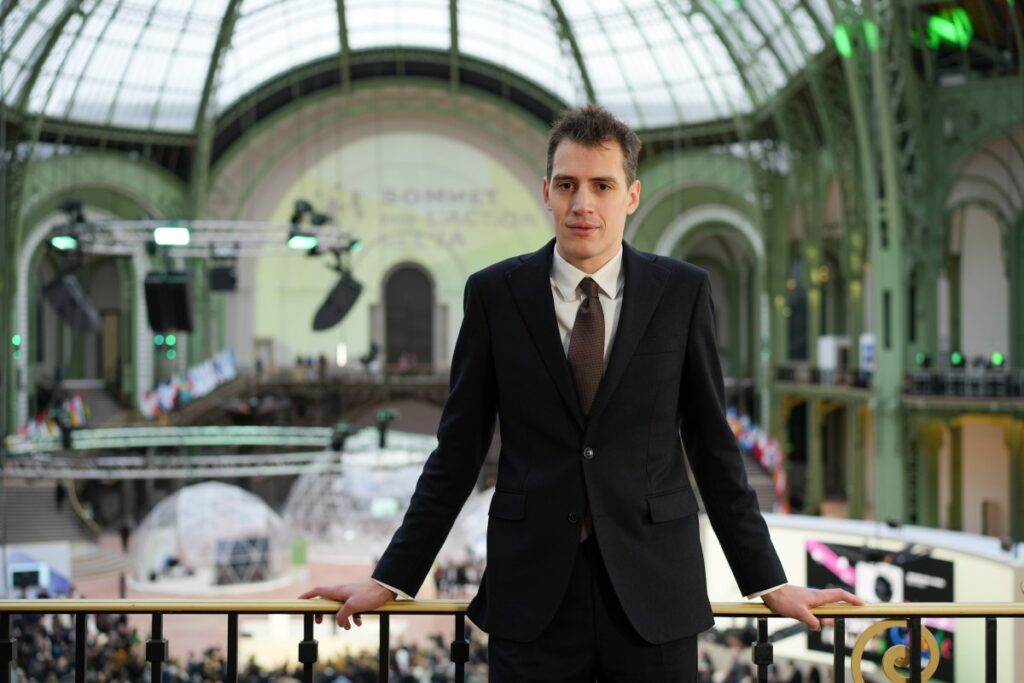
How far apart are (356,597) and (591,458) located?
2.35 ft

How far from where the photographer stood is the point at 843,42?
21141 millimetres

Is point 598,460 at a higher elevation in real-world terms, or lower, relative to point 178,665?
higher

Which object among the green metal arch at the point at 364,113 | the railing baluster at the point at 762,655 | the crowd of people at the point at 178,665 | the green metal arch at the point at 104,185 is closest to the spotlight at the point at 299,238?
the crowd of people at the point at 178,665

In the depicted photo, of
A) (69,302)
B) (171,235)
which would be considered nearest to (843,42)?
(171,235)

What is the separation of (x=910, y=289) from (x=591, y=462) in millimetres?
20805

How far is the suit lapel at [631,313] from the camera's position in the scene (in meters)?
2.60

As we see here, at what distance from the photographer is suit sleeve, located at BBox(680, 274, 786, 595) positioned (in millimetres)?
2715

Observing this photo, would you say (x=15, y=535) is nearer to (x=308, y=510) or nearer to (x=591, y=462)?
(x=308, y=510)

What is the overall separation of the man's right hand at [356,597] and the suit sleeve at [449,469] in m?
0.03

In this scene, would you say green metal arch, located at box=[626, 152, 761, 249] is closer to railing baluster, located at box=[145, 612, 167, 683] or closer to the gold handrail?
the gold handrail

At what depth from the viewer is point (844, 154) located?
963 inches

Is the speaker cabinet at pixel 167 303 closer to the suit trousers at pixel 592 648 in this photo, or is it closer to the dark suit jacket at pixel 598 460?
the dark suit jacket at pixel 598 460

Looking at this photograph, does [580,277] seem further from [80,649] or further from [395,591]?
[80,649]

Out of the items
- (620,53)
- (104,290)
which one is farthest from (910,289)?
(104,290)
